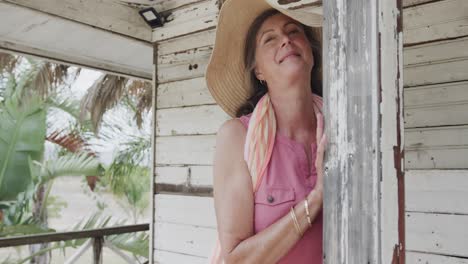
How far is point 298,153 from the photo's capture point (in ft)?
3.67

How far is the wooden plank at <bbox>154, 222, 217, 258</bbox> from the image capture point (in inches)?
112

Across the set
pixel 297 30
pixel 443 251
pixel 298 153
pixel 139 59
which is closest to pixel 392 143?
pixel 298 153

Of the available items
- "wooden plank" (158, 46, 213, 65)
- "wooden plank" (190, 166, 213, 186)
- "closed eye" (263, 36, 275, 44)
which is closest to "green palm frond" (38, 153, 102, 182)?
"wooden plank" (158, 46, 213, 65)

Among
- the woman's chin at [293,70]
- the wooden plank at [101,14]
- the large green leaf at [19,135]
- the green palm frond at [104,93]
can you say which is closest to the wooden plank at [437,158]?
the woman's chin at [293,70]

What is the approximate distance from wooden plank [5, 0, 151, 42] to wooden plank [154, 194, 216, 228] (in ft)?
3.91

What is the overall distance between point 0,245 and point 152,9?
190 cm

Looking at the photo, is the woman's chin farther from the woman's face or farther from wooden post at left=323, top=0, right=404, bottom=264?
wooden post at left=323, top=0, right=404, bottom=264

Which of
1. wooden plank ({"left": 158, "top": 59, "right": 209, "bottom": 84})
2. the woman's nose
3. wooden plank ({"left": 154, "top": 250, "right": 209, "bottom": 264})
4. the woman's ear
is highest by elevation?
wooden plank ({"left": 158, "top": 59, "right": 209, "bottom": 84})

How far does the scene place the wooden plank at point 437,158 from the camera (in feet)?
5.90

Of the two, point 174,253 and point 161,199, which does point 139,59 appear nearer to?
point 161,199

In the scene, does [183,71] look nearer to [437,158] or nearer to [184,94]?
[184,94]

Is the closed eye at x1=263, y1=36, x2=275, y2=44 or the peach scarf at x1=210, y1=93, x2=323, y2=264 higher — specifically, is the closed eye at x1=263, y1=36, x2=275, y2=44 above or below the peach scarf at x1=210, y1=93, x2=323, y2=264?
above

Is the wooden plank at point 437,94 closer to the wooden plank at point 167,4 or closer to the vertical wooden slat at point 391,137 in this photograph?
the vertical wooden slat at point 391,137

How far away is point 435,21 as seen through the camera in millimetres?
1927
